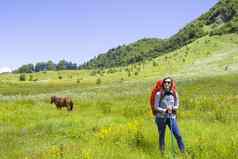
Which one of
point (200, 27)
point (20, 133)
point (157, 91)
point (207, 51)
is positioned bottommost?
point (20, 133)

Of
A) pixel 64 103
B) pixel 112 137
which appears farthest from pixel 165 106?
pixel 64 103

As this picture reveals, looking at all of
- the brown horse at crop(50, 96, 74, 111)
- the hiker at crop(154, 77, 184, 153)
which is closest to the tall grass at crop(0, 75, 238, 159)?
the hiker at crop(154, 77, 184, 153)

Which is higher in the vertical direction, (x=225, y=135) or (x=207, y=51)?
(x=207, y=51)

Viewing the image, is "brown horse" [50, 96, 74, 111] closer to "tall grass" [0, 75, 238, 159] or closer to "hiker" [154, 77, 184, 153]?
"tall grass" [0, 75, 238, 159]

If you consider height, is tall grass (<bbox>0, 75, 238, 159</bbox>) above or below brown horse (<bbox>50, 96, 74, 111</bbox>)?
below

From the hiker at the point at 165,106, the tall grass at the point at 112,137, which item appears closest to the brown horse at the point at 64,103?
the tall grass at the point at 112,137

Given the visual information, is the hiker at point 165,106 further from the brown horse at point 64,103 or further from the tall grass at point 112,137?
the brown horse at point 64,103

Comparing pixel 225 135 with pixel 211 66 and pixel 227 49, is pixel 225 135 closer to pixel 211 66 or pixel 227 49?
pixel 211 66

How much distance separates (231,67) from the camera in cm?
5888

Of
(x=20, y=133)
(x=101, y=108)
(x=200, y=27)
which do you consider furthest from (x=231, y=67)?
(x=200, y=27)

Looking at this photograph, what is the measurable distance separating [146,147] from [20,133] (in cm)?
610

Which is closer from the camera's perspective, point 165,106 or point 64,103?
point 165,106

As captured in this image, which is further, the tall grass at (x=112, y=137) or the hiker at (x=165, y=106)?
the hiker at (x=165, y=106)

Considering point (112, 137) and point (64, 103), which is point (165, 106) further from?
point (64, 103)
